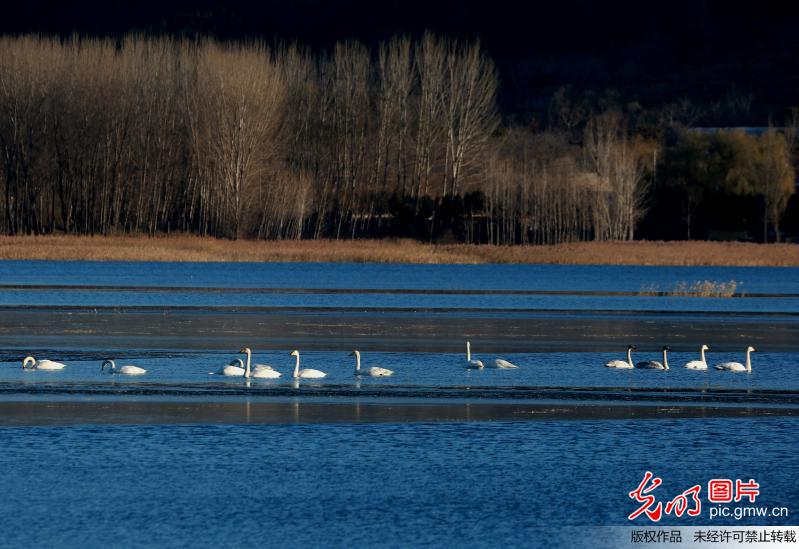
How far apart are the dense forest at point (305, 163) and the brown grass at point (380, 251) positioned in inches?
248

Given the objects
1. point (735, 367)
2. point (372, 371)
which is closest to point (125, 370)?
point (372, 371)

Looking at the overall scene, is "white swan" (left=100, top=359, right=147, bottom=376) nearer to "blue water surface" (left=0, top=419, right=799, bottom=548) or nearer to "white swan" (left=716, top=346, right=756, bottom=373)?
"blue water surface" (left=0, top=419, right=799, bottom=548)

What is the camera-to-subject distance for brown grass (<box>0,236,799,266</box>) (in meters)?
66.6

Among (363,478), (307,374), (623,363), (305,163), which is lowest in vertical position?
(363,478)

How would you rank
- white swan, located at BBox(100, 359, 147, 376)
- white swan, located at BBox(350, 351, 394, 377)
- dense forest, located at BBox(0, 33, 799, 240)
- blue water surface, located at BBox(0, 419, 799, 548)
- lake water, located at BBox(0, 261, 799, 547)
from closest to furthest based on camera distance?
blue water surface, located at BBox(0, 419, 799, 548) → lake water, located at BBox(0, 261, 799, 547) → white swan, located at BBox(100, 359, 147, 376) → white swan, located at BBox(350, 351, 394, 377) → dense forest, located at BBox(0, 33, 799, 240)

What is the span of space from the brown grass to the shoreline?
4282 cm

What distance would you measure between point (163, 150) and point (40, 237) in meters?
15.4

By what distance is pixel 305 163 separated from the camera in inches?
3765

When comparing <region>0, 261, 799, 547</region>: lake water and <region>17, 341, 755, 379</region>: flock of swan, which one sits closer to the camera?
<region>0, 261, 799, 547</region>: lake water

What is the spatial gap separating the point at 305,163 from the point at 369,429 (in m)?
78.2

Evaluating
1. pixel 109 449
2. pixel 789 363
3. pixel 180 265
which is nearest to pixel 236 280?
pixel 180 265

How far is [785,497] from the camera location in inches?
585

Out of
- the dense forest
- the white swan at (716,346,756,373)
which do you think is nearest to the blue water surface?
the white swan at (716,346,756,373)

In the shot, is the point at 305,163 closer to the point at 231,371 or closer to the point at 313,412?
the point at 231,371
